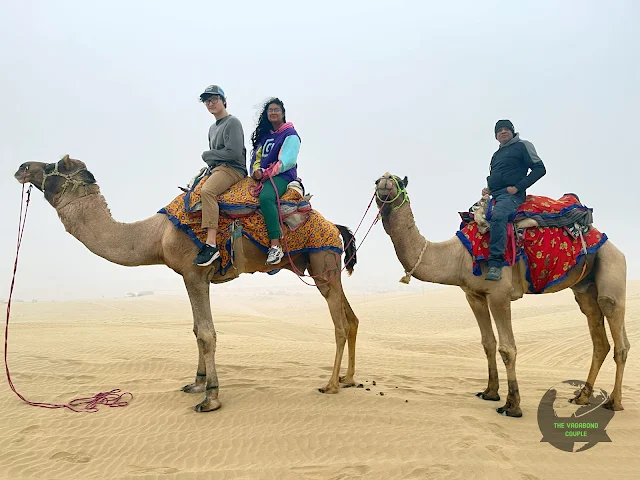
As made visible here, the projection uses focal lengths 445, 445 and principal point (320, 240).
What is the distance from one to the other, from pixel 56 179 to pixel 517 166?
6.00 metres

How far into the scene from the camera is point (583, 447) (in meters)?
4.59

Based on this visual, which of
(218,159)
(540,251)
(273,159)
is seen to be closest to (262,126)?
(273,159)

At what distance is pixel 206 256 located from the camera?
536cm

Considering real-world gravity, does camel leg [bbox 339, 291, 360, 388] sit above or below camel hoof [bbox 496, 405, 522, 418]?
above

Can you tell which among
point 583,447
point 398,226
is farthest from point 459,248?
point 583,447

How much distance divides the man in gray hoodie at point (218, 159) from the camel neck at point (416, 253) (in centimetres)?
209

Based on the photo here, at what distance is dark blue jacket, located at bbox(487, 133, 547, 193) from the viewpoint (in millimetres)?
5918

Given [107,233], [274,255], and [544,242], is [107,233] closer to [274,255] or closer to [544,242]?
[274,255]

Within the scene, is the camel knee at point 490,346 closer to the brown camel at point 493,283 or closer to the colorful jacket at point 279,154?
the brown camel at point 493,283

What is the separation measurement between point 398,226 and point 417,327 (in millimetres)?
16367

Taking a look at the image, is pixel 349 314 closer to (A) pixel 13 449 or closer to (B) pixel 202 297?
(B) pixel 202 297

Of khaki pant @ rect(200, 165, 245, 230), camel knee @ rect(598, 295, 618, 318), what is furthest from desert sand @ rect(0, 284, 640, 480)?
khaki pant @ rect(200, 165, 245, 230)

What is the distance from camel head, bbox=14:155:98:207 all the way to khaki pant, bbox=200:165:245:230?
1564 mm

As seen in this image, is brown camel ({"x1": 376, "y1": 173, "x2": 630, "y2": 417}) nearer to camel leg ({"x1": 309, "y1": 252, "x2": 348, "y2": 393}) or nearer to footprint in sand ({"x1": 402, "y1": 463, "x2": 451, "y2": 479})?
camel leg ({"x1": 309, "y1": 252, "x2": 348, "y2": 393})
